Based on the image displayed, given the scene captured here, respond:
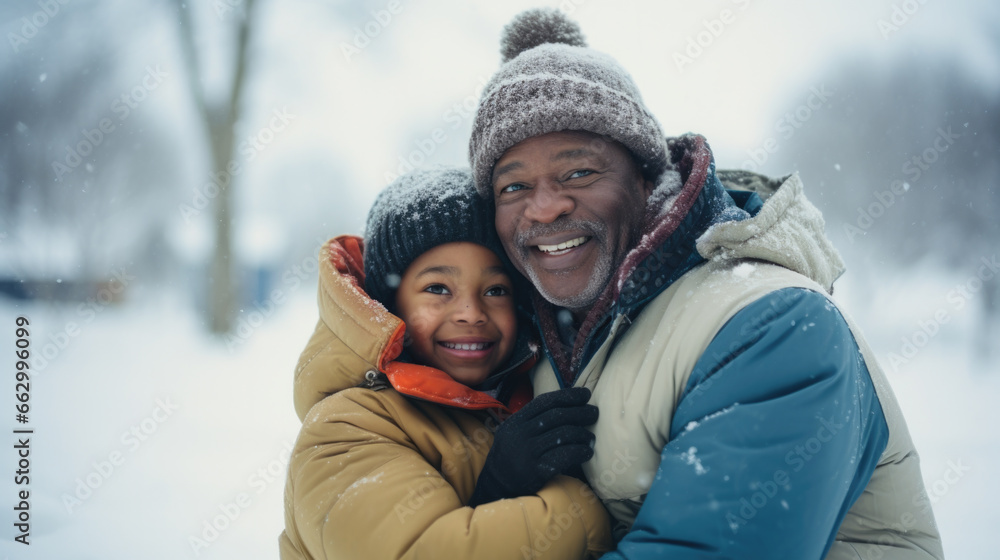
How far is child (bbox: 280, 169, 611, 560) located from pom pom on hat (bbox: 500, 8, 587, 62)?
0.57m

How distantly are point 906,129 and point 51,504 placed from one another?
10.9 m

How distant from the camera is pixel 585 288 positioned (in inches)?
71.8

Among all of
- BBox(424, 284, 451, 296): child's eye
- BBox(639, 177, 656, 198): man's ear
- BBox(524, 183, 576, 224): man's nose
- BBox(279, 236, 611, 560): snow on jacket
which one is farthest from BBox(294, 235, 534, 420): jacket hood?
BBox(639, 177, 656, 198): man's ear

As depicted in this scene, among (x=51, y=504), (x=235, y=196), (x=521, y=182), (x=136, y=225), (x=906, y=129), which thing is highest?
(x=906, y=129)

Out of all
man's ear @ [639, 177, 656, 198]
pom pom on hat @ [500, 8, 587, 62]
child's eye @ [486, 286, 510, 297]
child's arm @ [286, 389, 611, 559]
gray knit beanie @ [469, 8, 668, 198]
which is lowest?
child's arm @ [286, 389, 611, 559]

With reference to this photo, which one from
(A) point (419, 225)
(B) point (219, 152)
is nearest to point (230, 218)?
(B) point (219, 152)

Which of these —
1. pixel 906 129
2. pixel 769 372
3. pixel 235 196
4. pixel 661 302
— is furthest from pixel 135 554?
pixel 906 129

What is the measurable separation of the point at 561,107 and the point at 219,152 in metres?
8.65

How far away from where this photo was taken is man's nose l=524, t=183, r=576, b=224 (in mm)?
1801

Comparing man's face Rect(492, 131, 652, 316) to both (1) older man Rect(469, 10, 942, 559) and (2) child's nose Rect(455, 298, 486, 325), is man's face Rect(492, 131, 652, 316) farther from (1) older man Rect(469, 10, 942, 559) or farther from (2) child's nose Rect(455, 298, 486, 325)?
(2) child's nose Rect(455, 298, 486, 325)

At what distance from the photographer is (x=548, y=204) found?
1.81m

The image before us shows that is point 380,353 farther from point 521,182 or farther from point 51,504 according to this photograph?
point 51,504

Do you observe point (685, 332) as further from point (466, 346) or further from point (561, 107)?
point (466, 346)

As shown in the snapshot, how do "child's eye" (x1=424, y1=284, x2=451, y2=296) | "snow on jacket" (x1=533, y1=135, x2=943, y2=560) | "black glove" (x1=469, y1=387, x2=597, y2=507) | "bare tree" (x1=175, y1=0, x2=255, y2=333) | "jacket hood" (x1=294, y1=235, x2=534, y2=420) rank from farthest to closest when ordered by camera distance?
"bare tree" (x1=175, y1=0, x2=255, y2=333), "child's eye" (x1=424, y1=284, x2=451, y2=296), "jacket hood" (x1=294, y1=235, x2=534, y2=420), "black glove" (x1=469, y1=387, x2=597, y2=507), "snow on jacket" (x1=533, y1=135, x2=943, y2=560)
